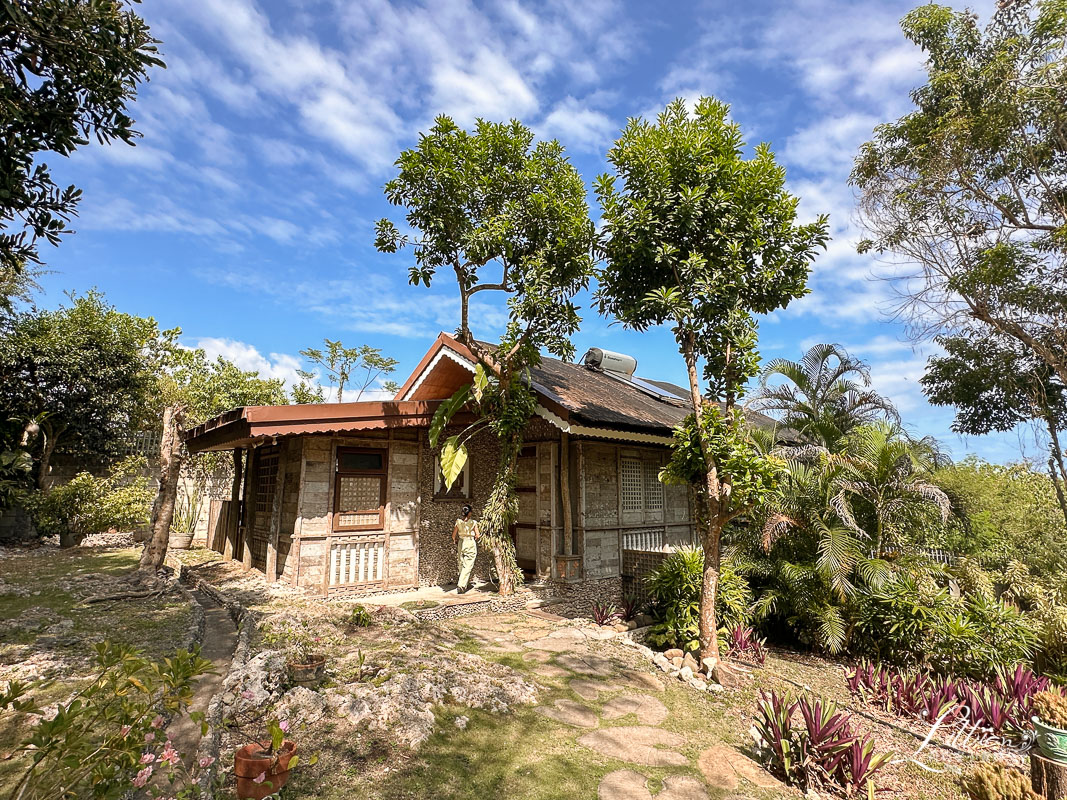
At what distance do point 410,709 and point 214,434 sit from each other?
8.02 meters

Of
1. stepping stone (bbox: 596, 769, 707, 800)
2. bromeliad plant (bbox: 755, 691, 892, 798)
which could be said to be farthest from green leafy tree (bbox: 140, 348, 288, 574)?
bromeliad plant (bbox: 755, 691, 892, 798)

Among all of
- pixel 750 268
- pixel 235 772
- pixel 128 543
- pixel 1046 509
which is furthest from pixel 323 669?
pixel 1046 509

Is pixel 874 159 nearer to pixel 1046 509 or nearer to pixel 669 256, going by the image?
pixel 1046 509

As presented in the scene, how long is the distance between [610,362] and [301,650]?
14.2m

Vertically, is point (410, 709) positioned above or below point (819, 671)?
above

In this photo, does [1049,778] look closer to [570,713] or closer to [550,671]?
[570,713]

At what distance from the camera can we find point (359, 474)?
9.96 m

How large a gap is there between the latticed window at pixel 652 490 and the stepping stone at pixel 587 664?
5476 mm

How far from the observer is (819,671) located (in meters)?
7.70

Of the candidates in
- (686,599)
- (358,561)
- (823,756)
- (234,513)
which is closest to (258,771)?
(823,756)

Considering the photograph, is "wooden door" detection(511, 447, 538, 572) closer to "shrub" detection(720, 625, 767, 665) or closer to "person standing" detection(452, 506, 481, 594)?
"person standing" detection(452, 506, 481, 594)

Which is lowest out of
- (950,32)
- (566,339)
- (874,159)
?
(566,339)

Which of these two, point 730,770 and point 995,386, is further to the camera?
point 995,386

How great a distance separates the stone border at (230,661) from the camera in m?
3.28
